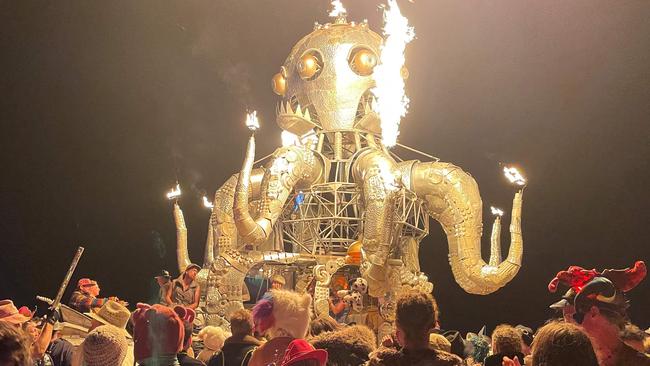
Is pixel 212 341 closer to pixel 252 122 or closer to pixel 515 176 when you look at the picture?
pixel 252 122

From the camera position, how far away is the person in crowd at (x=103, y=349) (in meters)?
3.71

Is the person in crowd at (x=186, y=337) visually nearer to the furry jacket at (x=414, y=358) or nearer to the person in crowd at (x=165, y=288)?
the furry jacket at (x=414, y=358)

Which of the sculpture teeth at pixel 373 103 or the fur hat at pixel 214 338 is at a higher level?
the sculpture teeth at pixel 373 103

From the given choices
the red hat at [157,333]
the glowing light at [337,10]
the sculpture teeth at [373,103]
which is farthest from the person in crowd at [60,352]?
the glowing light at [337,10]

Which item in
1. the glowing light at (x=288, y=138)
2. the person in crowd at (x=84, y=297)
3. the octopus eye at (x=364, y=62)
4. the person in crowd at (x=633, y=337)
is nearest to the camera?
the person in crowd at (x=633, y=337)

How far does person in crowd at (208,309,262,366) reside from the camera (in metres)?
4.32

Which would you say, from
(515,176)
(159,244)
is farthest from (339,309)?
(159,244)

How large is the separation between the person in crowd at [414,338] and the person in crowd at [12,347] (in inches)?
64.9

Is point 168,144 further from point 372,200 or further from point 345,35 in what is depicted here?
point 372,200

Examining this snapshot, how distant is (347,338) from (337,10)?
12.4m

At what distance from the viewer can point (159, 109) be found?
18.4 m

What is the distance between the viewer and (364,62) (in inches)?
535

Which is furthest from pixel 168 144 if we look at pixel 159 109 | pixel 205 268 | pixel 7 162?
pixel 205 268

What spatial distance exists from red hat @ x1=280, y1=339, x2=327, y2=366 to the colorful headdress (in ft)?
4.44
